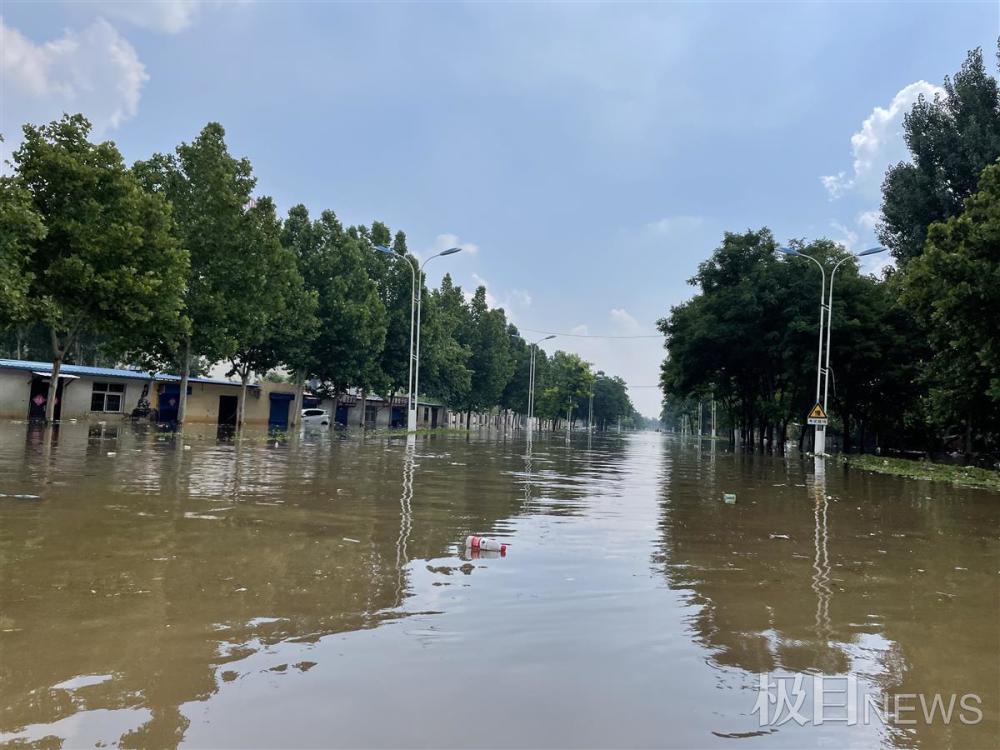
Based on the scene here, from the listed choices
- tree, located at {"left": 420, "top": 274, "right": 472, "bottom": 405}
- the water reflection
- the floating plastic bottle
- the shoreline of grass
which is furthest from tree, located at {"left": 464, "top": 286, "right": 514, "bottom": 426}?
the floating plastic bottle

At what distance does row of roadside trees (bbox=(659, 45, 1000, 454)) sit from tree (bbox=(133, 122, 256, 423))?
25868 mm

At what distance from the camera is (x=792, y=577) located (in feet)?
19.9

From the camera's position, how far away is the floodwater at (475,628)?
10.1 feet

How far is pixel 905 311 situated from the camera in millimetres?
33656

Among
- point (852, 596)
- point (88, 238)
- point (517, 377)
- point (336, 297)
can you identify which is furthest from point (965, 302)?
point (517, 377)

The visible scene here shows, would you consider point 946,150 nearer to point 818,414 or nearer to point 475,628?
point 818,414

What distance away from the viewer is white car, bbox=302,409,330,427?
174ft

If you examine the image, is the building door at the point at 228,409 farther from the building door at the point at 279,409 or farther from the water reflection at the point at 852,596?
the water reflection at the point at 852,596

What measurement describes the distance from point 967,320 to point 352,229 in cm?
3963

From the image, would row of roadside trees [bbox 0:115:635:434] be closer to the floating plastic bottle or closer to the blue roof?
the blue roof

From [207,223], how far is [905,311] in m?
35.6

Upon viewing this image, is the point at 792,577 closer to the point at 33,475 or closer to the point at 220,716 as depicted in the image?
the point at 220,716

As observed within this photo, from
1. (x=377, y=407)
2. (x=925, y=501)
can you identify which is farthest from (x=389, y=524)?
(x=377, y=407)

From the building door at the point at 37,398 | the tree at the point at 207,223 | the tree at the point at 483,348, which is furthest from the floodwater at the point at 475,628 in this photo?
the tree at the point at 483,348
